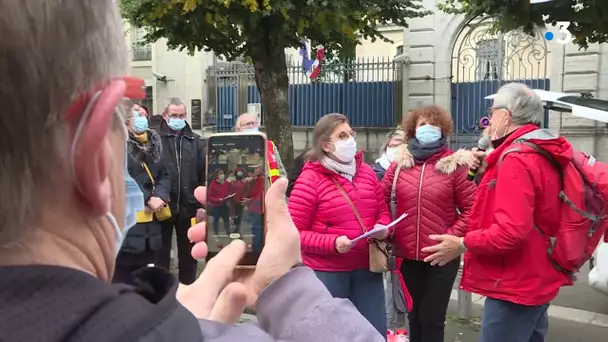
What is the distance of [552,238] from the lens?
327cm

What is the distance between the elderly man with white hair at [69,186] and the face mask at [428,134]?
11.8 feet

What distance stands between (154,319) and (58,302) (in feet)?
0.38

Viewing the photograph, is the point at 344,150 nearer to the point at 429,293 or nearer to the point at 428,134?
the point at 428,134

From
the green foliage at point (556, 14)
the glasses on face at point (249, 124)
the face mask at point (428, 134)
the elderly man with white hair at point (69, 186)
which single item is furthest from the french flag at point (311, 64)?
the elderly man with white hair at point (69, 186)

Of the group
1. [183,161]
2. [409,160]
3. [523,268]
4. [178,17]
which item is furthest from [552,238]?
[178,17]

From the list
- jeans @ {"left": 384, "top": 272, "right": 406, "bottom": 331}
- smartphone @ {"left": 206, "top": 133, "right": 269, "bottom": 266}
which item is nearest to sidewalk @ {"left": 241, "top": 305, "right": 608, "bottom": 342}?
jeans @ {"left": 384, "top": 272, "right": 406, "bottom": 331}

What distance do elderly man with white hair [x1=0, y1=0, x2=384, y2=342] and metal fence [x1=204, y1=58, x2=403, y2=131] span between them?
15.9 meters

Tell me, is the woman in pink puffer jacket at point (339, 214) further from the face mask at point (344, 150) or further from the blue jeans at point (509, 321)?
the blue jeans at point (509, 321)

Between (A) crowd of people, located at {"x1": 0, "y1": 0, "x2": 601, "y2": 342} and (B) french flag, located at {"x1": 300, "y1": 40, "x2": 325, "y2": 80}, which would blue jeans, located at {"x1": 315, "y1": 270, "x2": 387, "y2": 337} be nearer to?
(A) crowd of people, located at {"x1": 0, "y1": 0, "x2": 601, "y2": 342}

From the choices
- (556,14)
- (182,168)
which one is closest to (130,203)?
(182,168)

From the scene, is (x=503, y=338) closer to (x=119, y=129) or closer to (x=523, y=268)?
(x=523, y=268)

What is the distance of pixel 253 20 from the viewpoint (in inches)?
391

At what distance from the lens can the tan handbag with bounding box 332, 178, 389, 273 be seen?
4059mm

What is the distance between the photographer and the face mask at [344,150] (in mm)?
4156
